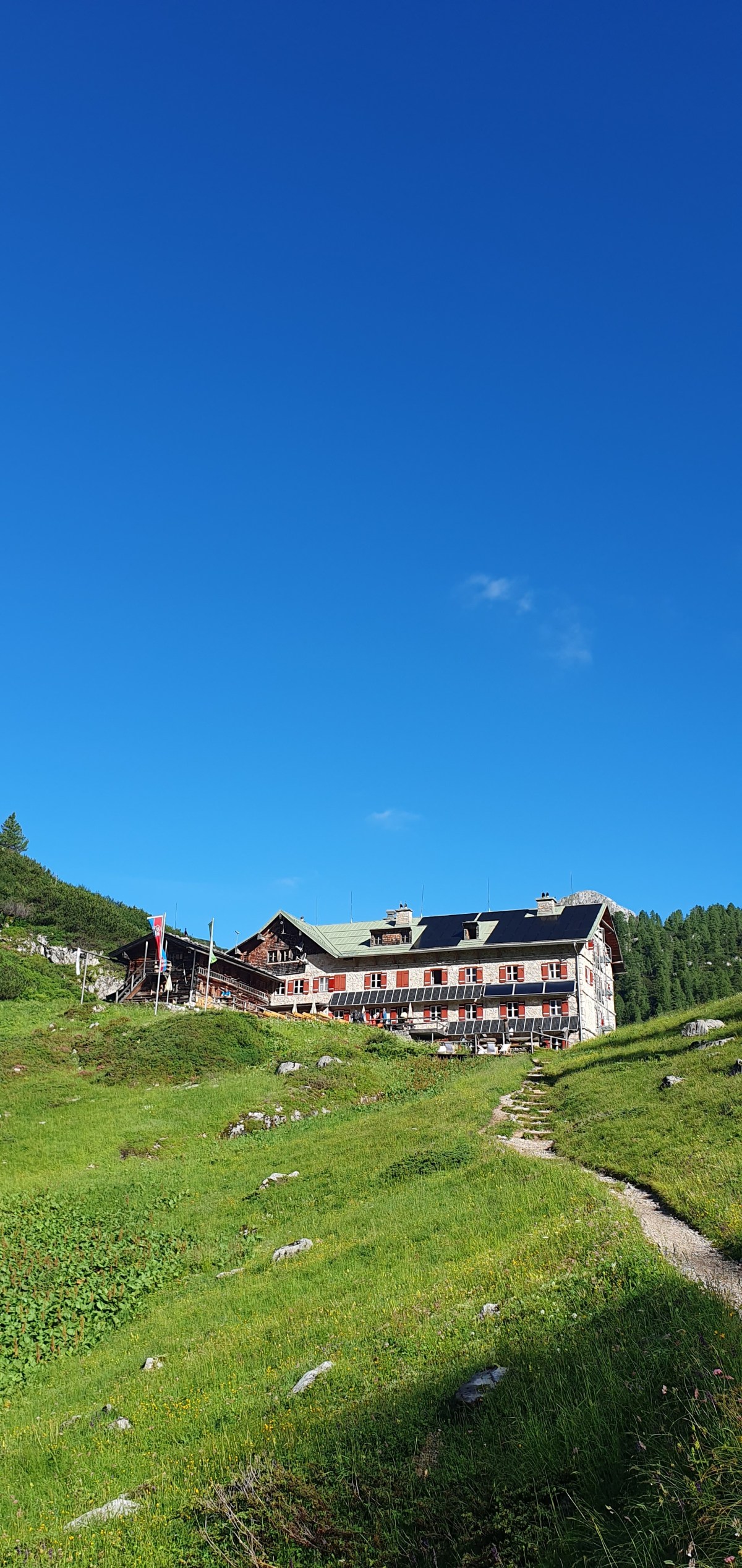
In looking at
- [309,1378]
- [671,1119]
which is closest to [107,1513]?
[309,1378]

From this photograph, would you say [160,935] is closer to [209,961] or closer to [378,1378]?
[209,961]

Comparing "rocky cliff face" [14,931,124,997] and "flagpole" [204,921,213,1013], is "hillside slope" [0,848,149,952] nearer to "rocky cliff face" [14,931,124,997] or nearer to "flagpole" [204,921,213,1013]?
"rocky cliff face" [14,931,124,997]

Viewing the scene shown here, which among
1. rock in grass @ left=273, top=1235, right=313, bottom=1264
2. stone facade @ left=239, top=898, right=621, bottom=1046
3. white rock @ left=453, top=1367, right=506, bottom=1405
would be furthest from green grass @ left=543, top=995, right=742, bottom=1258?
stone facade @ left=239, top=898, right=621, bottom=1046

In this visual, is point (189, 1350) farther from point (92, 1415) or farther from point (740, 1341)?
point (740, 1341)

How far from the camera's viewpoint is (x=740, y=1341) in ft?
29.3

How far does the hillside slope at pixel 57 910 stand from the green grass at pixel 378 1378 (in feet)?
221

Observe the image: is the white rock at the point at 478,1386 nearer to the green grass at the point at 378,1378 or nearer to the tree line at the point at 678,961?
the green grass at the point at 378,1378

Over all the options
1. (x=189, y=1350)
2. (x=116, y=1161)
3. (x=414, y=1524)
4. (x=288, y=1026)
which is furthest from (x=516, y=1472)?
(x=288, y=1026)

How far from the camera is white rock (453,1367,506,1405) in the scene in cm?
998

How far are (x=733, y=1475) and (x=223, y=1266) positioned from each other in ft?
56.9

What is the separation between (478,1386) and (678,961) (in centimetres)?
15759

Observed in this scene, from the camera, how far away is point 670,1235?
15.4 m

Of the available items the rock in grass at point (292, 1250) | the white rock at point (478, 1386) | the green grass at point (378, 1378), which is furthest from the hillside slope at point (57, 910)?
the white rock at point (478, 1386)

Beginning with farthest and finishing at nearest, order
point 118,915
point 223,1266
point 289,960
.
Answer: point 118,915 < point 289,960 < point 223,1266
